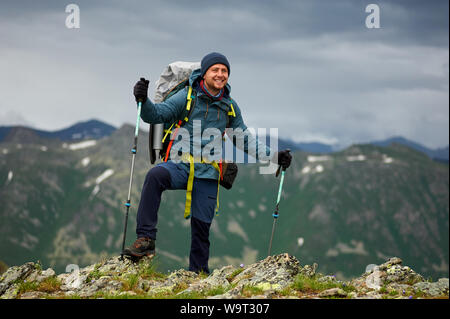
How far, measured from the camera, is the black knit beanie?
433 inches

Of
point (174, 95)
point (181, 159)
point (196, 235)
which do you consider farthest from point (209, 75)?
point (196, 235)

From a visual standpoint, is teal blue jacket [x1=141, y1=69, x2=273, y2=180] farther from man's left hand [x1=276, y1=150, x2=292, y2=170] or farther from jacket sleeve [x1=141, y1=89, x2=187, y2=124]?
man's left hand [x1=276, y1=150, x2=292, y2=170]

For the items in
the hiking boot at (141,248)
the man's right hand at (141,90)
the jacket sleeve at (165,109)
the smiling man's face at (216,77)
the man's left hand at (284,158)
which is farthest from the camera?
the man's left hand at (284,158)

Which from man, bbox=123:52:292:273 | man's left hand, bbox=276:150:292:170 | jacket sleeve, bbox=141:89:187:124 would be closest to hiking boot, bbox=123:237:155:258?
man, bbox=123:52:292:273

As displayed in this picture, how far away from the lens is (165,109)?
10469 millimetres

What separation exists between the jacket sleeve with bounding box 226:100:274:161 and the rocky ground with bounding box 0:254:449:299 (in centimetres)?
297

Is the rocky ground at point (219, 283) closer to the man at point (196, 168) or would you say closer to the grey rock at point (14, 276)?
the grey rock at point (14, 276)

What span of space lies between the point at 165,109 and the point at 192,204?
2.43 metres

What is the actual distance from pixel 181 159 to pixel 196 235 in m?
1.95

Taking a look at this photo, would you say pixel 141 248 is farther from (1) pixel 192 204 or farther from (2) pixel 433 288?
(2) pixel 433 288

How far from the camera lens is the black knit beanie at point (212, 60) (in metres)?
11.0

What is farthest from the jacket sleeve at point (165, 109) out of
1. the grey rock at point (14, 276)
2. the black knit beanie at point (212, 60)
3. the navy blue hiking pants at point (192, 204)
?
the grey rock at point (14, 276)
